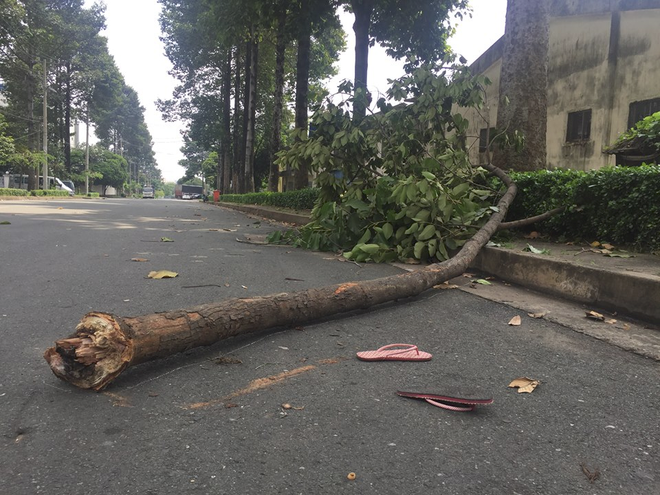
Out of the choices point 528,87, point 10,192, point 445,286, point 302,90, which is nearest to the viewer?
point 445,286

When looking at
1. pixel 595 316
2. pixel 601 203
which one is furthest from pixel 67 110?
pixel 595 316

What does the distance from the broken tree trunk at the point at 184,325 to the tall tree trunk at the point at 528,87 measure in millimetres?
4403

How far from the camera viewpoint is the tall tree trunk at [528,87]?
7039mm

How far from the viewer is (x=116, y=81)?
49.1 meters

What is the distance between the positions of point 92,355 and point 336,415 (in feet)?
3.42

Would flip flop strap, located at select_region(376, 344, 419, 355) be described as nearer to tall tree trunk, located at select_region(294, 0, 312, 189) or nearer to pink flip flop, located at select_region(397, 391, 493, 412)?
pink flip flop, located at select_region(397, 391, 493, 412)

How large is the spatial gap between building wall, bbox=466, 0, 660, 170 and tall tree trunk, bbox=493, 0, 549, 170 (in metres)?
4.36

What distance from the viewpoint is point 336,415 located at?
1862 mm

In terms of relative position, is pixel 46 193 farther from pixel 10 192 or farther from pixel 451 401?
pixel 451 401

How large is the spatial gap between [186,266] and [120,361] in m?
3.10

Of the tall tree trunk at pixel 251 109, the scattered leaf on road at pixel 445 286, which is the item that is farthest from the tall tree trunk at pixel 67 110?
the scattered leaf on road at pixel 445 286

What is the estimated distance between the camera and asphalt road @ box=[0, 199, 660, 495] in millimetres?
1464

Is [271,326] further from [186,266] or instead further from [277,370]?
[186,266]

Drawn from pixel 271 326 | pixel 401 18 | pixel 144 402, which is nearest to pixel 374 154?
pixel 271 326
